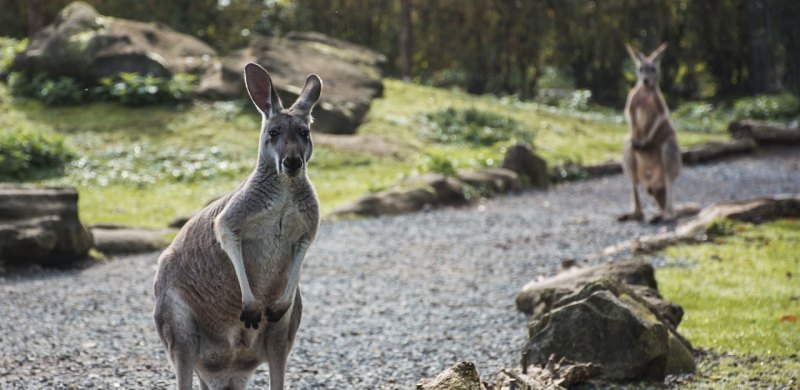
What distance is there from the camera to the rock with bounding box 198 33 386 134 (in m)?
16.1

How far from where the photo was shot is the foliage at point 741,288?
5910 millimetres

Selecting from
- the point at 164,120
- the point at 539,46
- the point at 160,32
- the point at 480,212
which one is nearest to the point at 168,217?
the point at 480,212

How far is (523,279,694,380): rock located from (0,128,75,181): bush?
32.4ft

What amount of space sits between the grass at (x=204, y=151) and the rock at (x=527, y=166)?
48 centimetres

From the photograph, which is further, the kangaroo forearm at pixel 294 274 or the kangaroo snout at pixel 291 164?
the kangaroo forearm at pixel 294 274

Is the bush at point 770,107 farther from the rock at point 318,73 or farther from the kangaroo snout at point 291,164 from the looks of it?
the kangaroo snout at point 291,164

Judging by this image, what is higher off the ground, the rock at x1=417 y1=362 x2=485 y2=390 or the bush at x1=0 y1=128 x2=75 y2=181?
the rock at x1=417 y1=362 x2=485 y2=390

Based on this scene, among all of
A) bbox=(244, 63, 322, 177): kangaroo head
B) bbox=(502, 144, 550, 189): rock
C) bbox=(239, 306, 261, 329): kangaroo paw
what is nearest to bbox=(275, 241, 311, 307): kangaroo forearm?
bbox=(239, 306, 261, 329): kangaroo paw

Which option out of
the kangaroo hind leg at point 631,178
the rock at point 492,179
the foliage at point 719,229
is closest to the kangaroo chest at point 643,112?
the kangaroo hind leg at point 631,178

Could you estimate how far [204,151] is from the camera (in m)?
14.7

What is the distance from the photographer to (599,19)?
74.6 ft

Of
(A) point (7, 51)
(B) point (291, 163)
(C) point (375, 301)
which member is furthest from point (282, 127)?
(A) point (7, 51)

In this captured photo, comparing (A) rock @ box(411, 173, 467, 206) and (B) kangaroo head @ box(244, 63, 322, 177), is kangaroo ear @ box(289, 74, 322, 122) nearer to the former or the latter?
(B) kangaroo head @ box(244, 63, 322, 177)

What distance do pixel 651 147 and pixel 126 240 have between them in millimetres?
5587
